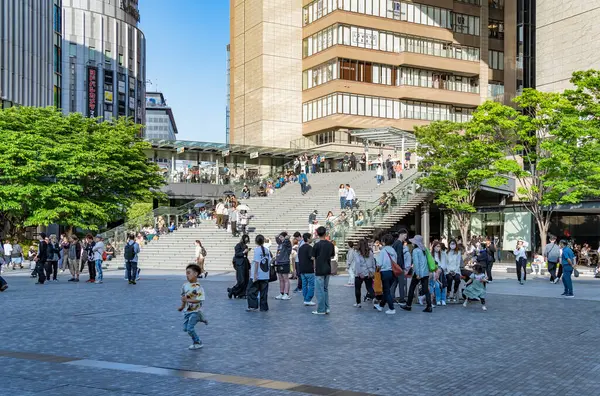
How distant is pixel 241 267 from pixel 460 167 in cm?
2326

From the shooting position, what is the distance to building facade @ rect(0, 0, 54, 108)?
57500 mm

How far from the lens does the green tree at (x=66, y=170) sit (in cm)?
4022

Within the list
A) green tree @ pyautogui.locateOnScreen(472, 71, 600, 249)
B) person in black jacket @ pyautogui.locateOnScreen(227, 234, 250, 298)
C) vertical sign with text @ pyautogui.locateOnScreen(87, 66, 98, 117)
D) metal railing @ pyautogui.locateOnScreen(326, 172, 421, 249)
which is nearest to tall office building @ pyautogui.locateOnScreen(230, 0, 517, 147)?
metal railing @ pyautogui.locateOnScreen(326, 172, 421, 249)

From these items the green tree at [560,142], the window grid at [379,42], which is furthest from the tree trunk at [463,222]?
the window grid at [379,42]

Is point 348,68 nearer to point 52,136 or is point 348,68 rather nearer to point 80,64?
point 52,136

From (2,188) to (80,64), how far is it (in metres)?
70.5

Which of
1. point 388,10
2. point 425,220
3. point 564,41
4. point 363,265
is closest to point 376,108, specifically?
point 388,10

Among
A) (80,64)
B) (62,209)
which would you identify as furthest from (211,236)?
(80,64)

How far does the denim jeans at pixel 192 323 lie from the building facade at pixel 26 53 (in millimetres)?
49711

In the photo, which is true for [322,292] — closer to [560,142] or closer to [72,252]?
[72,252]

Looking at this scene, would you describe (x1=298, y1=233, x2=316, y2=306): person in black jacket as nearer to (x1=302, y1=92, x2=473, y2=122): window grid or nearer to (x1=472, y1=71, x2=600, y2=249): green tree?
(x1=472, y1=71, x2=600, y2=249): green tree

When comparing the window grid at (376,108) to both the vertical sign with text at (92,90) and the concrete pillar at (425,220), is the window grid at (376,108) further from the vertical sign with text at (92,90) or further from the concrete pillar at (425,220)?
the vertical sign with text at (92,90)

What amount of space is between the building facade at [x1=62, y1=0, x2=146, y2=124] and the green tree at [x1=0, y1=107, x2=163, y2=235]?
57.9 metres

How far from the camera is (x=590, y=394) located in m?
7.40
